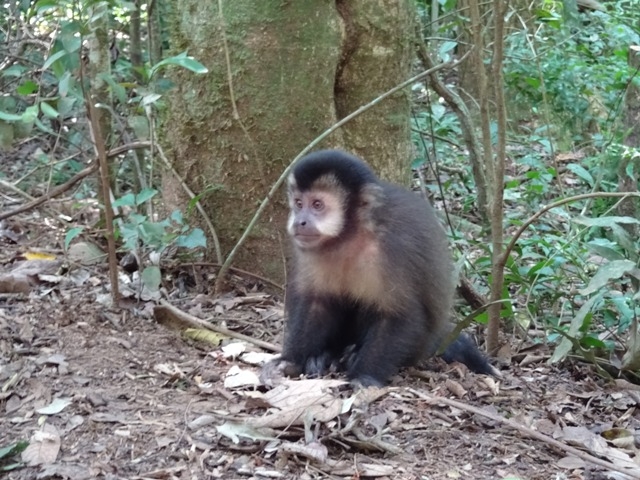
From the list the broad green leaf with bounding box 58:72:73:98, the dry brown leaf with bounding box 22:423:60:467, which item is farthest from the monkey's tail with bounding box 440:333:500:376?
the broad green leaf with bounding box 58:72:73:98

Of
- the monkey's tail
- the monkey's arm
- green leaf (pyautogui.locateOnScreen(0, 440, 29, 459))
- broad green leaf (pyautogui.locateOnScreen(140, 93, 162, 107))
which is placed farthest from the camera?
the monkey's tail

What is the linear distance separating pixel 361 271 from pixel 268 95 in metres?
1.59

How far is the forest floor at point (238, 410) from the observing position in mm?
3465

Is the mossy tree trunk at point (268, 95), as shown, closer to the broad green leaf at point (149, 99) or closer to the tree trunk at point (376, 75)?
the tree trunk at point (376, 75)

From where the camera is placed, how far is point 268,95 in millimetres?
5695

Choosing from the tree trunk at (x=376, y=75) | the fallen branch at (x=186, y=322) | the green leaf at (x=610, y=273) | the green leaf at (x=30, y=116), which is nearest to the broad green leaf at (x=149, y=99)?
the green leaf at (x=30, y=116)

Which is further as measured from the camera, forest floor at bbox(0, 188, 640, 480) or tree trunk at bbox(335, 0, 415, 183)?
tree trunk at bbox(335, 0, 415, 183)

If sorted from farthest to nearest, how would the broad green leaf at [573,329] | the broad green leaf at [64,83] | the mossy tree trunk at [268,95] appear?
the mossy tree trunk at [268,95] < the broad green leaf at [573,329] < the broad green leaf at [64,83]

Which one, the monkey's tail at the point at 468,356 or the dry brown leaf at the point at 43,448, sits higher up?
the dry brown leaf at the point at 43,448

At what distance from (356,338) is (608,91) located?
17.1 feet

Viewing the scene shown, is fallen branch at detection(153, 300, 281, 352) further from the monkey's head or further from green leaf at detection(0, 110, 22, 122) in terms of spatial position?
green leaf at detection(0, 110, 22, 122)

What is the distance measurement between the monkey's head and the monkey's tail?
3.39 ft

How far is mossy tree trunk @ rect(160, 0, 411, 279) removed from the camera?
5645mm

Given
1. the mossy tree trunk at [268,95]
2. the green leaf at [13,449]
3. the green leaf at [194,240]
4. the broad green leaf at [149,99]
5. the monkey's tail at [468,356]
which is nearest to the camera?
the green leaf at [13,449]
